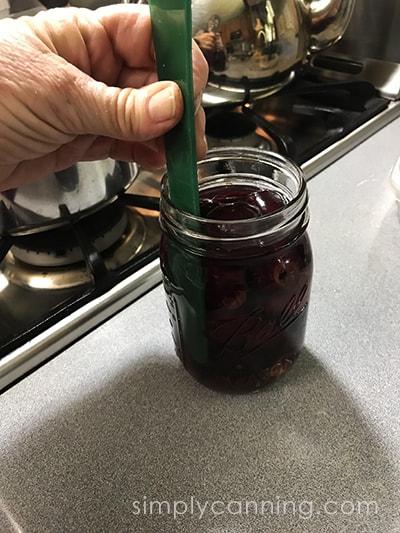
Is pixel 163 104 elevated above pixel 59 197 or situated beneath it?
elevated above

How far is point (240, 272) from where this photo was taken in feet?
1.25

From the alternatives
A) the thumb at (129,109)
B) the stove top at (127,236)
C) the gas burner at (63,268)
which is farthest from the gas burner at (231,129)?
the thumb at (129,109)

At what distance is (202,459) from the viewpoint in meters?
0.39

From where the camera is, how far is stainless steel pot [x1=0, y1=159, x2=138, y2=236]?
52cm

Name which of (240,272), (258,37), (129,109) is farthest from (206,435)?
(258,37)

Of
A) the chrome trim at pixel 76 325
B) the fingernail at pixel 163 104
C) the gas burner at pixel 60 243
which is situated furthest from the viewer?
the gas burner at pixel 60 243

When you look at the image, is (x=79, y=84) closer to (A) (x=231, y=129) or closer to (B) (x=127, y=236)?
(B) (x=127, y=236)

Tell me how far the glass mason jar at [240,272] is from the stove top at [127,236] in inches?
4.4

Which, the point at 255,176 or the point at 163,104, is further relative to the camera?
Answer: the point at 255,176

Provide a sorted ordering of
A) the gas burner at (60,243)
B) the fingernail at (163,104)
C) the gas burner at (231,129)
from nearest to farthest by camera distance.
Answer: the fingernail at (163,104) → the gas burner at (60,243) → the gas burner at (231,129)

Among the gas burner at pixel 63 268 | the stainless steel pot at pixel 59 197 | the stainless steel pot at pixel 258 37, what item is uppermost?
the stainless steel pot at pixel 258 37

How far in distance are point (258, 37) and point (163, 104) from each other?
0.37 meters

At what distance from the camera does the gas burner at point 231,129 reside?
0.73 metres

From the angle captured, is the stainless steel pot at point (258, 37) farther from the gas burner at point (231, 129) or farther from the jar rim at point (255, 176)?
the jar rim at point (255, 176)
